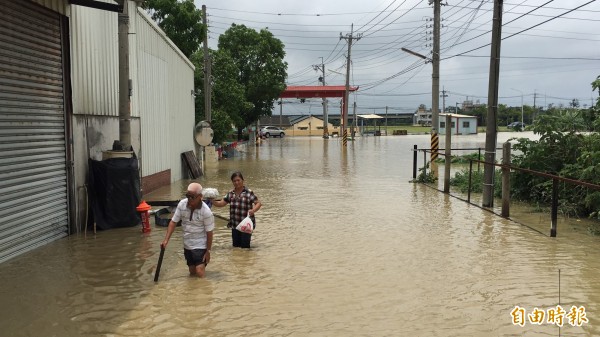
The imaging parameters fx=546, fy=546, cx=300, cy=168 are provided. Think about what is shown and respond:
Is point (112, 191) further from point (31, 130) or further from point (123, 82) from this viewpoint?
point (123, 82)

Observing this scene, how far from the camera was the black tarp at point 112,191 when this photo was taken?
9711 millimetres

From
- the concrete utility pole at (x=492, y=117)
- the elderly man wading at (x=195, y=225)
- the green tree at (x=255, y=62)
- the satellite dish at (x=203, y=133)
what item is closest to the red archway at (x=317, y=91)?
the green tree at (x=255, y=62)

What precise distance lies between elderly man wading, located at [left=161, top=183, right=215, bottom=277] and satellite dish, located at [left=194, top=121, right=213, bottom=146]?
16503 mm

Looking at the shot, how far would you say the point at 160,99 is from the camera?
16625mm

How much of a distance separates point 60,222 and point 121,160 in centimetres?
153

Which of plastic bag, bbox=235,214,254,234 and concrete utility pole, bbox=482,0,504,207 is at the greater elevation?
concrete utility pole, bbox=482,0,504,207

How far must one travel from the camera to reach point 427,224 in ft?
36.1

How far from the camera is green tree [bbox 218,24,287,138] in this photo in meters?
47.1

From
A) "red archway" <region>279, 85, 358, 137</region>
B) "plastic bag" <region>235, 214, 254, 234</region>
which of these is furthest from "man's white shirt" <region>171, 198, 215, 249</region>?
"red archway" <region>279, 85, 358, 137</region>

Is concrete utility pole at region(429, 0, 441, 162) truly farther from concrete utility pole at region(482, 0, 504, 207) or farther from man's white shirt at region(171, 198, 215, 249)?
man's white shirt at region(171, 198, 215, 249)

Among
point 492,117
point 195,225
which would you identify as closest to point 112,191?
point 195,225

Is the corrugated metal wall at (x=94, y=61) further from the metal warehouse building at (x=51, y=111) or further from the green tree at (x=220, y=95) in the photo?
the green tree at (x=220, y=95)

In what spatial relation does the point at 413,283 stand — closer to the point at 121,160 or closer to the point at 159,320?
the point at 159,320

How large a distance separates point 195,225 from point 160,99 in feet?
35.3
